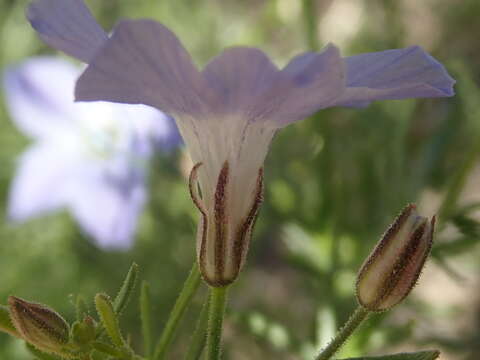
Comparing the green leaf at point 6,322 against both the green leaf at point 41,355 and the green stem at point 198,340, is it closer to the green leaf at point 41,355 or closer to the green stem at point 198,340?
the green leaf at point 41,355

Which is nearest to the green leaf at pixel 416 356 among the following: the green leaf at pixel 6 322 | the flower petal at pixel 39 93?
the green leaf at pixel 6 322

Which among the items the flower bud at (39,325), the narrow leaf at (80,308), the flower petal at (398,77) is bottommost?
the flower bud at (39,325)

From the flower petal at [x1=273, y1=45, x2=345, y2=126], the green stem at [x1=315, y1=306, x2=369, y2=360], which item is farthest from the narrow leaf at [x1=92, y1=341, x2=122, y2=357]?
the flower petal at [x1=273, y1=45, x2=345, y2=126]

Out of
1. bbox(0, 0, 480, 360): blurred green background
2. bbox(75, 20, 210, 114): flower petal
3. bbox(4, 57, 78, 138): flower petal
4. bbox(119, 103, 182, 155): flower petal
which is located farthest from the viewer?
bbox(4, 57, 78, 138): flower petal

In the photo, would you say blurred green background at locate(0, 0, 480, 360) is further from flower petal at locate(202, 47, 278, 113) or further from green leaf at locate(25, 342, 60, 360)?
flower petal at locate(202, 47, 278, 113)

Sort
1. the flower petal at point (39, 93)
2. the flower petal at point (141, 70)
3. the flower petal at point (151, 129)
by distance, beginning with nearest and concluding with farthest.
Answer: the flower petal at point (141, 70) → the flower petal at point (151, 129) → the flower petal at point (39, 93)

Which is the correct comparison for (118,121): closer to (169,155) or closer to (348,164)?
(169,155)

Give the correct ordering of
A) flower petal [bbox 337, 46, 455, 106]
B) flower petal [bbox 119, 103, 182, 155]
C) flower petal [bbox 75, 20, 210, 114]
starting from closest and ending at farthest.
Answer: flower petal [bbox 75, 20, 210, 114], flower petal [bbox 337, 46, 455, 106], flower petal [bbox 119, 103, 182, 155]
